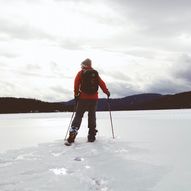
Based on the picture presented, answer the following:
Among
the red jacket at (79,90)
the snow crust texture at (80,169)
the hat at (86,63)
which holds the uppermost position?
the hat at (86,63)

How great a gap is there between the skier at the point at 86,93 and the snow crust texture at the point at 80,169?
161cm

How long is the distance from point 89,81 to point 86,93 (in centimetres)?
41

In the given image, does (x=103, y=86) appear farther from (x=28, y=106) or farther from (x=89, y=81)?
(x=28, y=106)

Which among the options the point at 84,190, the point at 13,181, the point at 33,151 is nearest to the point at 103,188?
the point at 84,190

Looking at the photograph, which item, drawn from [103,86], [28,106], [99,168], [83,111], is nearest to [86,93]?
[83,111]

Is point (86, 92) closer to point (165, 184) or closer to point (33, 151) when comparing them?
point (33, 151)

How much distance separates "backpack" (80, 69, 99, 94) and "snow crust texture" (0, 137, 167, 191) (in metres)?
2.21

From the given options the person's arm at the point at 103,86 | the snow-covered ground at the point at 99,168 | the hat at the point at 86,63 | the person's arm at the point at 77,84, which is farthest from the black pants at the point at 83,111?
the snow-covered ground at the point at 99,168

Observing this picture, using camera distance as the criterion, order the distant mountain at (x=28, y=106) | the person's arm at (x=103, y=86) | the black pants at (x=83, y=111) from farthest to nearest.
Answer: the distant mountain at (x=28, y=106)
the person's arm at (x=103, y=86)
the black pants at (x=83, y=111)

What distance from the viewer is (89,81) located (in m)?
10.7

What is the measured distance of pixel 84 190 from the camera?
4848 millimetres

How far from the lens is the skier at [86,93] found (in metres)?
10.6

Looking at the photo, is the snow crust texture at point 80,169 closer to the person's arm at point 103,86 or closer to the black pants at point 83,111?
the black pants at point 83,111

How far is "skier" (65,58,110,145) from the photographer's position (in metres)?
10.6
